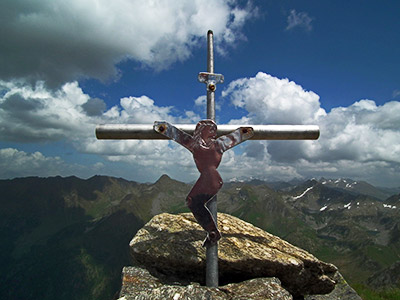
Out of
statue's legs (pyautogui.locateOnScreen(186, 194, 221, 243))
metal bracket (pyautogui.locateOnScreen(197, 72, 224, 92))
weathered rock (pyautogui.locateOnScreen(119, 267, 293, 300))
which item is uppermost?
metal bracket (pyautogui.locateOnScreen(197, 72, 224, 92))

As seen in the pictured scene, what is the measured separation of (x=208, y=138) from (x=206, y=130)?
0.23m

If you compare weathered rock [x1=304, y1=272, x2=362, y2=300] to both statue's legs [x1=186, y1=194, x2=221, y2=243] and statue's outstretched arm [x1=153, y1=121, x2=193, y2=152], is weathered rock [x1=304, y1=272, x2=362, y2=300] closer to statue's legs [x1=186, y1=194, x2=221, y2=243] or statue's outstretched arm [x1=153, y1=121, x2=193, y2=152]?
statue's legs [x1=186, y1=194, x2=221, y2=243]

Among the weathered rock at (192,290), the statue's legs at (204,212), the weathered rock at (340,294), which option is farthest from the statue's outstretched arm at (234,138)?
the weathered rock at (340,294)

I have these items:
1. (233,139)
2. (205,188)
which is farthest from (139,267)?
(233,139)

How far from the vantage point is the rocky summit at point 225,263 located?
7.68 m

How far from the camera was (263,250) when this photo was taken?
8242 millimetres

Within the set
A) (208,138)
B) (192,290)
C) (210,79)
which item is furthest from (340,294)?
(210,79)

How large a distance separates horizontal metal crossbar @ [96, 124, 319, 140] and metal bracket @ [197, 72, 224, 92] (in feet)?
3.96

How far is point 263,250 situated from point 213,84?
5618 millimetres

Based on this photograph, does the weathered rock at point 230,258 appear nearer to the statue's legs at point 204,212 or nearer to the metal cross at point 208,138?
the metal cross at point 208,138

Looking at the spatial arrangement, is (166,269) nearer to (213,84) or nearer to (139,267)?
(139,267)

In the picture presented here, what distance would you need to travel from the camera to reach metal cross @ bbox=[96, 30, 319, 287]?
6426mm

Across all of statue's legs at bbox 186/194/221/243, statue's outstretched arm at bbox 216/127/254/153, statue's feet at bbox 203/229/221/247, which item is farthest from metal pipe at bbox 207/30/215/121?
statue's feet at bbox 203/229/221/247

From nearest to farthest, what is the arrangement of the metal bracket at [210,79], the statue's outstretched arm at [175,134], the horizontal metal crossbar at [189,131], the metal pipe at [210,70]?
1. the statue's outstretched arm at [175,134]
2. the horizontal metal crossbar at [189,131]
3. the metal pipe at [210,70]
4. the metal bracket at [210,79]
